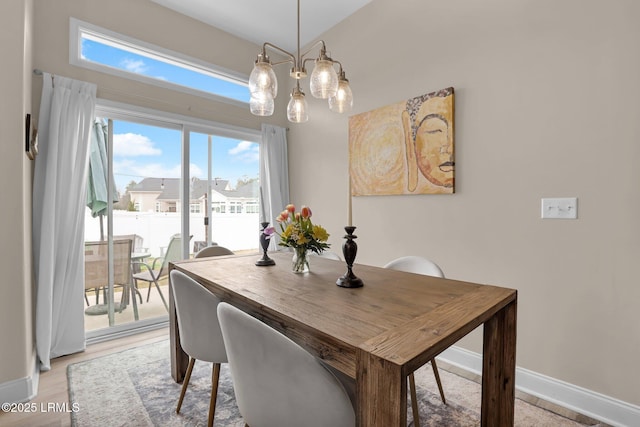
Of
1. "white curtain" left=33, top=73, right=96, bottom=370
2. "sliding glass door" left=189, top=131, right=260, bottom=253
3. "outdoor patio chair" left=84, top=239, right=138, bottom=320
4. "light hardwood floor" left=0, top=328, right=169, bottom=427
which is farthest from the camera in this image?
"sliding glass door" left=189, top=131, right=260, bottom=253

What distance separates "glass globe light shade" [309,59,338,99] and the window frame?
2051mm

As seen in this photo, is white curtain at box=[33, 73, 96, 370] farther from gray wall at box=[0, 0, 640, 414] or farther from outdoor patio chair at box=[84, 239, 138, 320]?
outdoor patio chair at box=[84, 239, 138, 320]

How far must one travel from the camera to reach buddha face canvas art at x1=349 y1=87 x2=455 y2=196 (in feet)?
7.38

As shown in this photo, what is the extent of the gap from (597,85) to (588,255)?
92 centimetres

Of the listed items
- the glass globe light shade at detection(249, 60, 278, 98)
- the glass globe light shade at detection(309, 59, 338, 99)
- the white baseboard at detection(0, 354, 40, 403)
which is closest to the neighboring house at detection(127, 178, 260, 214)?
the white baseboard at detection(0, 354, 40, 403)

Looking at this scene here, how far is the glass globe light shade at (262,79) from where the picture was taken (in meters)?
1.62

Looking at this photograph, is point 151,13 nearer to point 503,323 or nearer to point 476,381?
point 503,323

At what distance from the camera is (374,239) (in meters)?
2.77

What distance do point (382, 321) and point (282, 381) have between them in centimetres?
35

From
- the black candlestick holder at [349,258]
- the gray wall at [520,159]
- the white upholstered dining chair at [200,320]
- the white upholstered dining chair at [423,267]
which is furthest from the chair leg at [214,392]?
the gray wall at [520,159]

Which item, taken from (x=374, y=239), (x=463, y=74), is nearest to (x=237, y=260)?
(x=374, y=239)

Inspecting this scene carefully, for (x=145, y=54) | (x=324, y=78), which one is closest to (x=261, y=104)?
(x=324, y=78)

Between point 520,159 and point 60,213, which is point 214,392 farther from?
point 520,159

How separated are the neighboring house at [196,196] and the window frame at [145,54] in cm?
90
